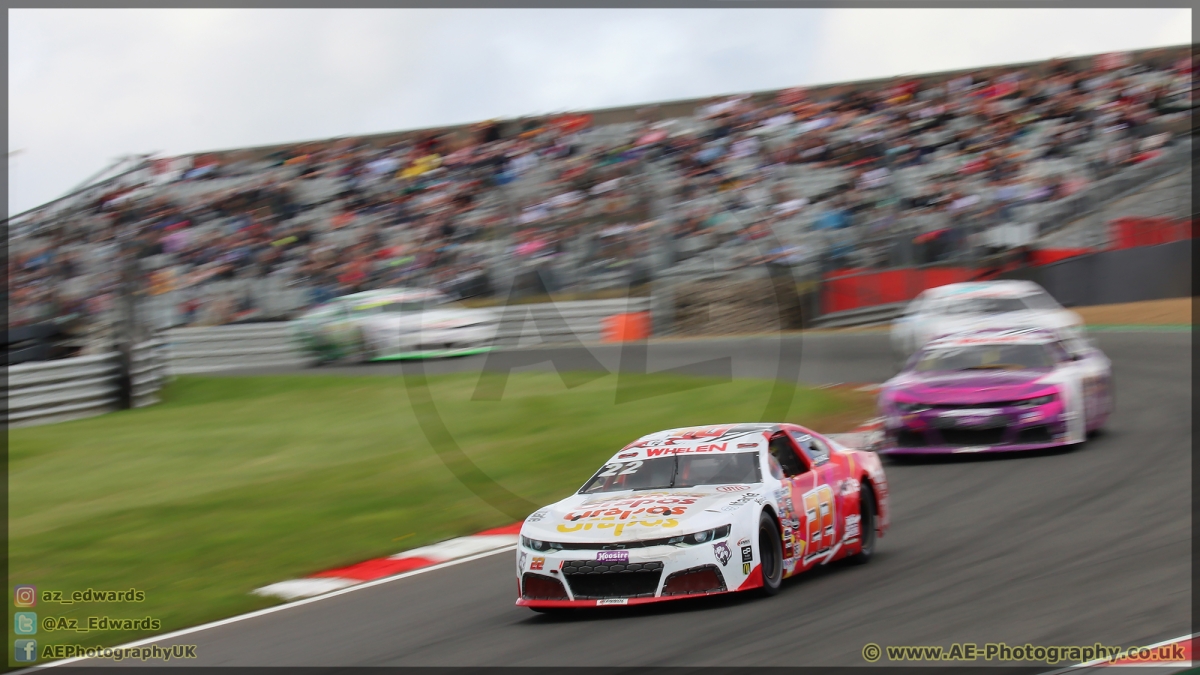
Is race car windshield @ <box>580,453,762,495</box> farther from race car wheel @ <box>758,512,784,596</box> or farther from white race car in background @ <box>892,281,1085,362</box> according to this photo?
white race car in background @ <box>892,281,1085,362</box>

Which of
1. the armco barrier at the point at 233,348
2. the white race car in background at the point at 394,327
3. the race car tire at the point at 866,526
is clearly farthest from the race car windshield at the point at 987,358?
the armco barrier at the point at 233,348

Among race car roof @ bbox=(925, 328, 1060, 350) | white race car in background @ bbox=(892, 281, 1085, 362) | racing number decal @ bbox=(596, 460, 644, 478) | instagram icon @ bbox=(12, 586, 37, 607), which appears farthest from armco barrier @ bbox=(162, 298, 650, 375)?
racing number decal @ bbox=(596, 460, 644, 478)

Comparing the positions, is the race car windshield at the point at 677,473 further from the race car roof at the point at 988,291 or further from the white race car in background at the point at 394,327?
the white race car in background at the point at 394,327

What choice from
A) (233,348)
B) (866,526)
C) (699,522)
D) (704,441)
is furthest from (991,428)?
(233,348)

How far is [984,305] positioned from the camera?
1602 cm

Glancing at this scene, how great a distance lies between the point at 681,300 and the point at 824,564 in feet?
47.2

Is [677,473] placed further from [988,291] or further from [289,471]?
[988,291]

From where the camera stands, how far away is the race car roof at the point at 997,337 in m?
11.4

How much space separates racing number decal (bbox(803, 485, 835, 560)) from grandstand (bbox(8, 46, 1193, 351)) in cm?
1361

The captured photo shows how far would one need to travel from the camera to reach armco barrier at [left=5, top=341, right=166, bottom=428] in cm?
1397

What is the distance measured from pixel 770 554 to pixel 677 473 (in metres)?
0.80

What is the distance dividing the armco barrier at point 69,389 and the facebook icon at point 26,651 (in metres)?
7.45

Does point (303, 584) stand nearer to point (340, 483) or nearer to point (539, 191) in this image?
point (340, 483)

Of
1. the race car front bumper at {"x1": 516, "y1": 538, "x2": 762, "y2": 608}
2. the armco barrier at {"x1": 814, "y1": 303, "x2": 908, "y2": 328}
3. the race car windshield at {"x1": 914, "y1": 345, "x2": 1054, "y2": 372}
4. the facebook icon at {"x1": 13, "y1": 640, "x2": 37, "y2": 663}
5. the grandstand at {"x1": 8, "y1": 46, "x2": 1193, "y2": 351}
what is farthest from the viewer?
the armco barrier at {"x1": 814, "y1": 303, "x2": 908, "y2": 328}
